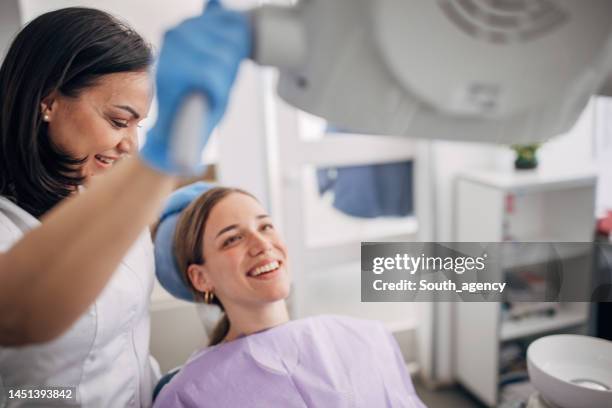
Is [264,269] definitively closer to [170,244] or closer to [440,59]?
[170,244]

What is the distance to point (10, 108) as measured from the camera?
79 centimetres

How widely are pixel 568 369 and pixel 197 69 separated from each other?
0.93m

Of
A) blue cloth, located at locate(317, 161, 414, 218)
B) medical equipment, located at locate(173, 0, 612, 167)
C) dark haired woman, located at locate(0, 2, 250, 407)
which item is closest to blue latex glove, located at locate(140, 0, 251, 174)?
medical equipment, located at locate(173, 0, 612, 167)

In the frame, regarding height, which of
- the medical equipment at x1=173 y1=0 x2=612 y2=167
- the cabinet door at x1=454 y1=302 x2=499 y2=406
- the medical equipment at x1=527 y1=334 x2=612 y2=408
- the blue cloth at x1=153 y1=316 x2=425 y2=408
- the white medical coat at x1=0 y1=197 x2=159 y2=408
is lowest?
the cabinet door at x1=454 y1=302 x2=499 y2=406

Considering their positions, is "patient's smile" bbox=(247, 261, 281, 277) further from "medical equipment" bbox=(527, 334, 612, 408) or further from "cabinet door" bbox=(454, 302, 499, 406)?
"cabinet door" bbox=(454, 302, 499, 406)

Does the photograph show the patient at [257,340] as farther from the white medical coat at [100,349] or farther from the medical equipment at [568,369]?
the medical equipment at [568,369]

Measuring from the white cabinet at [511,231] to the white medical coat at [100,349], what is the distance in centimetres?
137

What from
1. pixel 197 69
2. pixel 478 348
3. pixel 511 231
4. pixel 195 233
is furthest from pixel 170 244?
pixel 511 231

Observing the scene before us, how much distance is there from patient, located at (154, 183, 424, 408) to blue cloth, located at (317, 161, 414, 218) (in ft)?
2.89

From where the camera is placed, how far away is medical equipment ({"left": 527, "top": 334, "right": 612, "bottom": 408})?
0.83m

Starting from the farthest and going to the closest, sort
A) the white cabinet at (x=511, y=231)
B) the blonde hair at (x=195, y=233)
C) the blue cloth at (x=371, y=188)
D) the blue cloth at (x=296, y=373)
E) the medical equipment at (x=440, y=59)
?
the blue cloth at (x=371, y=188) → the white cabinet at (x=511, y=231) → the blonde hair at (x=195, y=233) → the blue cloth at (x=296, y=373) → the medical equipment at (x=440, y=59)

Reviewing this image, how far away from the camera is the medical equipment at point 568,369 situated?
2.74 feet

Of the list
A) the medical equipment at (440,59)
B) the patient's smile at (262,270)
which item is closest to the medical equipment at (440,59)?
the medical equipment at (440,59)

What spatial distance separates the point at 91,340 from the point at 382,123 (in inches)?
27.1
